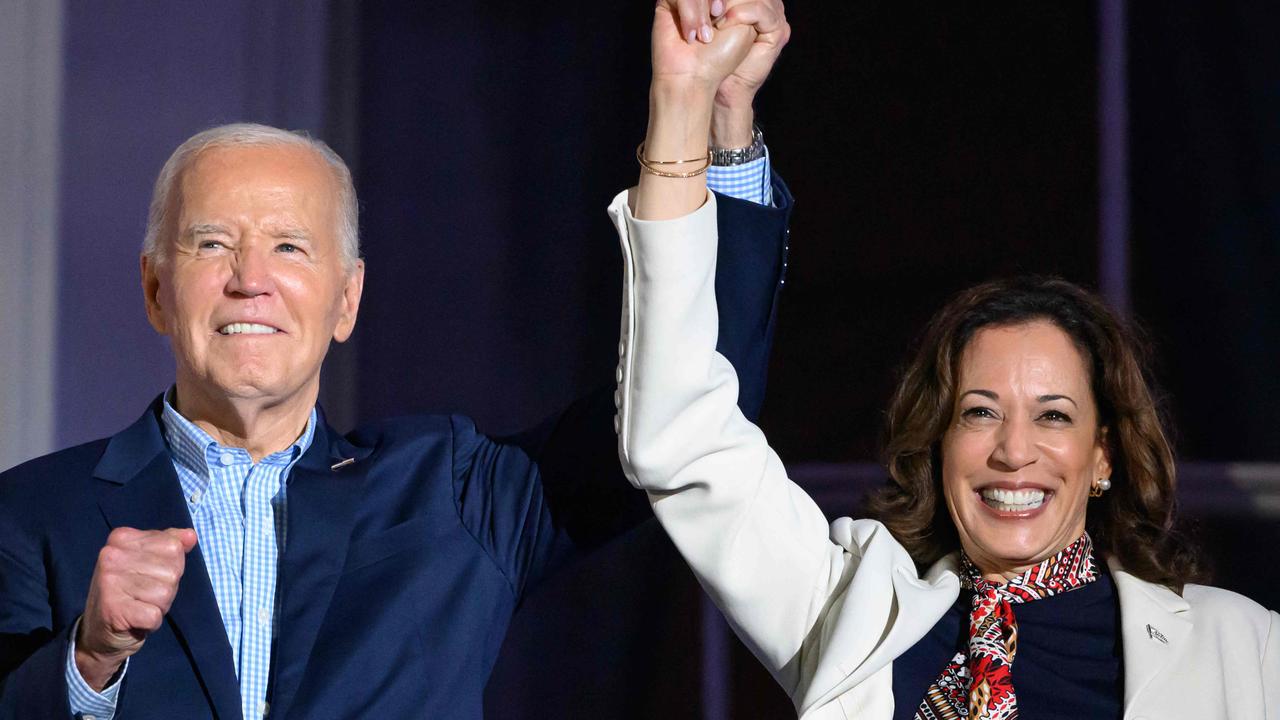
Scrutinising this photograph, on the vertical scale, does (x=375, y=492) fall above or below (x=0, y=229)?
below

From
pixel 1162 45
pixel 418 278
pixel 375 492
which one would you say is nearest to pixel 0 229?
pixel 418 278

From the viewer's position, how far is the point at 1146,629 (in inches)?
83.4

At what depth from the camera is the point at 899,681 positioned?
206 centimetres

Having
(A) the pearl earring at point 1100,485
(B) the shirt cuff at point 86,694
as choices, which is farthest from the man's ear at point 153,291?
(A) the pearl earring at point 1100,485

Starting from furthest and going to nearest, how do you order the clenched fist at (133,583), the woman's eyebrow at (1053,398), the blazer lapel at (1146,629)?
the woman's eyebrow at (1053,398), the blazer lapel at (1146,629), the clenched fist at (133,583)

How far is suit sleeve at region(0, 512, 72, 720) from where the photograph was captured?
159cm

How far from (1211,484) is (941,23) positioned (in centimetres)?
113

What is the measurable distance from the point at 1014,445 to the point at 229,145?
1.11 meters

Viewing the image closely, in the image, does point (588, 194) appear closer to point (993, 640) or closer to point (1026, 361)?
point (1026, 361)

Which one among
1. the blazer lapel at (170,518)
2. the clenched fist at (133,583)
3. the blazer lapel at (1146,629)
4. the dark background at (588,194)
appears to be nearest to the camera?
the clenched fist at (133,583)

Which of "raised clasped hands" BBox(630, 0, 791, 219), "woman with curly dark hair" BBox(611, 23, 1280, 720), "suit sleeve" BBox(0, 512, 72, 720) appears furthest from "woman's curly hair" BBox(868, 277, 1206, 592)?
"suit sleeve" BBox(0, 512, 72, 720)

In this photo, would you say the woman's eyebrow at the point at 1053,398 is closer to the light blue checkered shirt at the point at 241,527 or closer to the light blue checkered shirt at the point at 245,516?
the light blue checkered shirt at the point at 245,516

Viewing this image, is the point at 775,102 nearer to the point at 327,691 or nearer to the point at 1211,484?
the point at 1211,484

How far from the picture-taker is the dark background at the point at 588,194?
10.5ft
